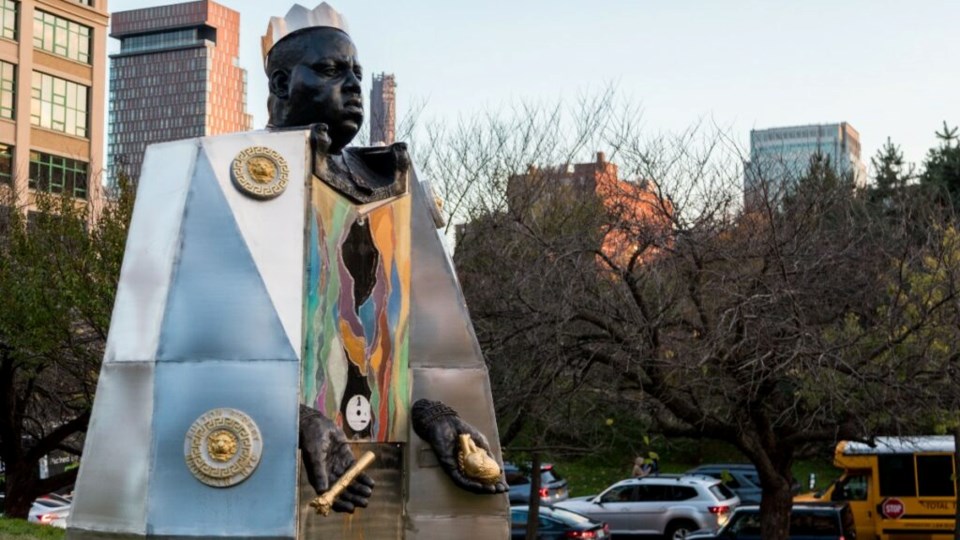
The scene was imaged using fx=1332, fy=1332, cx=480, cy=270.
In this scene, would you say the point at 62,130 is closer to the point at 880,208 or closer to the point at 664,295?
the point at 880,208

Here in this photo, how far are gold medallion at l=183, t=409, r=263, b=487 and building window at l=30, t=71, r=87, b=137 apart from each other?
4777cm

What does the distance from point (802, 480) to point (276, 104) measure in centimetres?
3296

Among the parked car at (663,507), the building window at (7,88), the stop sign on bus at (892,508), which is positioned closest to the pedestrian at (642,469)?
the parked car at (663,507)

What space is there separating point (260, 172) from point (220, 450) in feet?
3.82

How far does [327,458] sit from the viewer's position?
5.30 meters

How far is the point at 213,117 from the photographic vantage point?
18800 centimetres

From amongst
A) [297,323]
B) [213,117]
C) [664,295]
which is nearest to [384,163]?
[297,323]

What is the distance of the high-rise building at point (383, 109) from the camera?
21203mm

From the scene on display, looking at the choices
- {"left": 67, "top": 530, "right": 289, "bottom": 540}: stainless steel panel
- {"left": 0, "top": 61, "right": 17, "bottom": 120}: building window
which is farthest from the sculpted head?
{"left": 0, "top": 61, "right": 17, "bottom": 120}: building window

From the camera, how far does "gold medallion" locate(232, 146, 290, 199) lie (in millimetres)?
5453

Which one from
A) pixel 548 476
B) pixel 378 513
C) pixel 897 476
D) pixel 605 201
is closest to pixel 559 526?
pixel 897 476

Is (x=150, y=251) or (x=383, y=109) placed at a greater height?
(x=383, y=109)

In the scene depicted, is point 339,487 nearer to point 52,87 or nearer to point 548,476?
point 548,476

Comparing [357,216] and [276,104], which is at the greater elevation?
[276,104]
